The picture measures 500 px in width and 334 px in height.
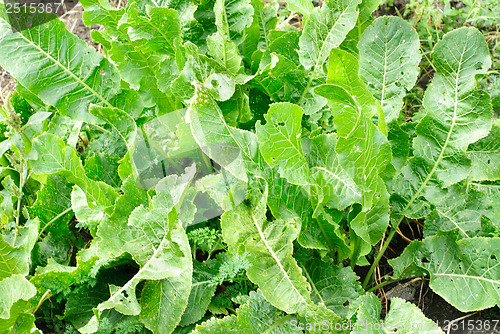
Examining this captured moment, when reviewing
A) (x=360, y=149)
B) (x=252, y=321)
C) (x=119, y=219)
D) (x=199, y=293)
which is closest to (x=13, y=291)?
(x=119, y=219)

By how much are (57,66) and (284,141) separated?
1055 millimetres

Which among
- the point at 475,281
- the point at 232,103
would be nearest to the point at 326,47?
the point at 232,103

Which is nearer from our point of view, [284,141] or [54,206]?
[284,141]

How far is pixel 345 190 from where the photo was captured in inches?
56.2

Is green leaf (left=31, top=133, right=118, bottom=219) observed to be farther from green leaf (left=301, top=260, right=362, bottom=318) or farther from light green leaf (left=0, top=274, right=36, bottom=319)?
green leaf (left=301, top=260, right=362, bottom=318)

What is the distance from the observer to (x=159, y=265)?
1399 mm

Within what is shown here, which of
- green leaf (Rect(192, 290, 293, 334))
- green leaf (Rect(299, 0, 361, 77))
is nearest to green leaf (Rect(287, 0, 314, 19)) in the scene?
green leaf (Rect(299, 0, 361, 77))

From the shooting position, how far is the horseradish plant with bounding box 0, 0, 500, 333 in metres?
1.34

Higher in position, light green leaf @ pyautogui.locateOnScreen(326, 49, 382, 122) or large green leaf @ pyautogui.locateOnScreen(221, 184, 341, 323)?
light green leaf @ pyautogui.locateOnScreen(326, 49, 382, 122)

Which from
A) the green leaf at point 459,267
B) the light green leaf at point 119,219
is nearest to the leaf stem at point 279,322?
the green leaf at point 459,267

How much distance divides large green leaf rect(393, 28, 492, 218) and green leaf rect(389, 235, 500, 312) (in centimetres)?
14

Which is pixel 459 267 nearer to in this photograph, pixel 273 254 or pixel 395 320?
pixel 395 320

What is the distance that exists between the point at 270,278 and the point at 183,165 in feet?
2.58

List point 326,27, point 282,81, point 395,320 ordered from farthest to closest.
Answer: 1. point 282,81
2. point 326,27
3. point 395,320
